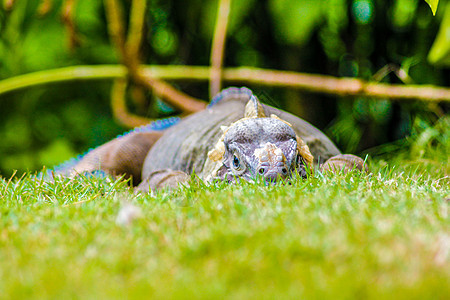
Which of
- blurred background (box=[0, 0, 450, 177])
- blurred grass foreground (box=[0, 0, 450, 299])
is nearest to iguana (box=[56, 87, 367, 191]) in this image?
blurred grass foreground (box=[0, 0, 450, 299])

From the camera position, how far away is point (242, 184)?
332 centimetres

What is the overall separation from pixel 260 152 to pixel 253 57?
17.7 feet

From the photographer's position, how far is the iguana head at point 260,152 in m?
3.54

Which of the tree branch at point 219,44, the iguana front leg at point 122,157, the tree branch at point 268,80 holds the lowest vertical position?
the iguana front leg at point 122,157

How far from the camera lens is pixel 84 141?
9.41 metres

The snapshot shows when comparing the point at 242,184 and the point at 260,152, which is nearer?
the point at 242,184

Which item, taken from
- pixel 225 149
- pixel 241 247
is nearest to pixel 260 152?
pixel 225 149

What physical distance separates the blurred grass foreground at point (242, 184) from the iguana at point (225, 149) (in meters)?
0.37

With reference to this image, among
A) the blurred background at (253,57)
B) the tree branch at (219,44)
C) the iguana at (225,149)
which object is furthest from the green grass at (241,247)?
the tree branch at (219,44)

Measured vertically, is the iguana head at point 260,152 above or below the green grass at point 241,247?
below

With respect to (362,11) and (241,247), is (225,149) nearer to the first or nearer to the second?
(241,247)

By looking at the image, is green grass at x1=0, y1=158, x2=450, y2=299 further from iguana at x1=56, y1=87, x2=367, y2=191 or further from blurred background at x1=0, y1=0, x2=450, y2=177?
blurred background at x1=0, y1=0, x2=450, y2=177

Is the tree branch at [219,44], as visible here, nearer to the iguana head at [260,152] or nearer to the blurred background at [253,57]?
the blurred background at [253,57]

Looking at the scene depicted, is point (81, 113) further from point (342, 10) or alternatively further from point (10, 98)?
point (342, 10)
